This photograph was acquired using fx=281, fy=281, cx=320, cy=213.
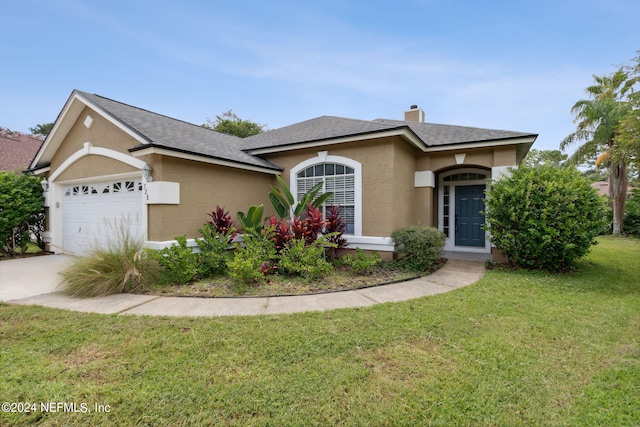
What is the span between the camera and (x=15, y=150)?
698 inches

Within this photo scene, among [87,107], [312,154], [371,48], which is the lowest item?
[312,154]

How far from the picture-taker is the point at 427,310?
461cm

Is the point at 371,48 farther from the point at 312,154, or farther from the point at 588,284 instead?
the point at 588,284

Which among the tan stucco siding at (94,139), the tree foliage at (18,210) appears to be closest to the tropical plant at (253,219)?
the tan stucco siding at (94,139)

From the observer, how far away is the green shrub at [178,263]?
605 cm

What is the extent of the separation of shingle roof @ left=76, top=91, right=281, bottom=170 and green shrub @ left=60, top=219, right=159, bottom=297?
8.42 feet

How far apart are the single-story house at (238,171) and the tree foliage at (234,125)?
19126mm

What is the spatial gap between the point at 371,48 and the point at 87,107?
32.0 feet

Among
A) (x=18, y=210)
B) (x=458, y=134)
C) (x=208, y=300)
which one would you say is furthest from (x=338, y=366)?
(x=18, y=210)

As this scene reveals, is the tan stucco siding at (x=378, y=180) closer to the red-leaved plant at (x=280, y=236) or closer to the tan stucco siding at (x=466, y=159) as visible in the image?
the tan stucco siding at (x=466, y=159)

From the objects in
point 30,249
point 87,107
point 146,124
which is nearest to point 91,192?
point 87,107

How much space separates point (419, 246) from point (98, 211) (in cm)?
973

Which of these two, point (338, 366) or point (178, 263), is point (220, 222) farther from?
point (338, 366)

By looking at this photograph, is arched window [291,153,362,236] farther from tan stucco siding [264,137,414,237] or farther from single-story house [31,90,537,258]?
tan stucco siding [264,137,414,237]
